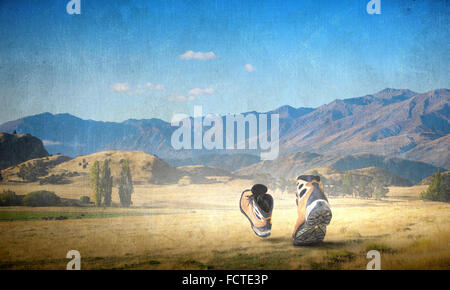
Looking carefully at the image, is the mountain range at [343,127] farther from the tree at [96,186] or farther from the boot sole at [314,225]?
the boot sole at [314,225]

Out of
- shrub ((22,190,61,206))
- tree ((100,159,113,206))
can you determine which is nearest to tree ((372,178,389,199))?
tree ((100,159,113,206))

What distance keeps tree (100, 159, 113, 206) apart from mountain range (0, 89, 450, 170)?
219 cm

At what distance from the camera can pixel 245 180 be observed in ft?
218

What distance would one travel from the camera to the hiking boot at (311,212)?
8258 mm

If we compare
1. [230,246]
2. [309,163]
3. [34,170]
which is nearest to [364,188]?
[309,163]

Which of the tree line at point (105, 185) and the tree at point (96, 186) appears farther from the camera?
the tree at point (96, 186)

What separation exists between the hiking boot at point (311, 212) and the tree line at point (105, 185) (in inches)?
1121

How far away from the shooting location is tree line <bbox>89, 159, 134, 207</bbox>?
3421 centimetres

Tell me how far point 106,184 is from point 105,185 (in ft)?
0.68

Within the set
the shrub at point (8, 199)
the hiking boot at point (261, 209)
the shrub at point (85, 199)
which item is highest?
the hiking boot at point (261, 209)

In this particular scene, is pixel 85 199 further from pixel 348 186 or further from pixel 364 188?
pixel 364 188

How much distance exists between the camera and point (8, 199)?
19891 mm

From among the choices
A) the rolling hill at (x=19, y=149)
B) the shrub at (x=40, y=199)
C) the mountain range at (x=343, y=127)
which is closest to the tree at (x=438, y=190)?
the mountain range at (x=343, y=127)
